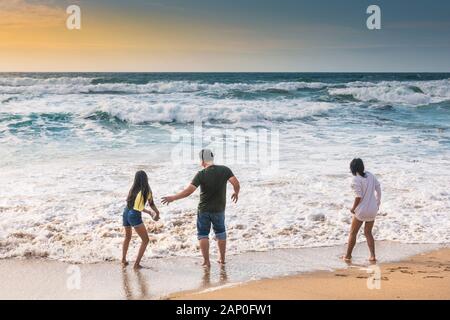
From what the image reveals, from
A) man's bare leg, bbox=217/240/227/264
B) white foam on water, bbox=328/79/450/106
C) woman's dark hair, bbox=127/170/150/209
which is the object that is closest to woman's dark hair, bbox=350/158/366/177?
man's bare leg, bbox=217/240/227/264

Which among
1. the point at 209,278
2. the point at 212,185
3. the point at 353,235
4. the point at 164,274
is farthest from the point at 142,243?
the point at 353,235

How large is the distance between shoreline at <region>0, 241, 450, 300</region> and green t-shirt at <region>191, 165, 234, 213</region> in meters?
0.83

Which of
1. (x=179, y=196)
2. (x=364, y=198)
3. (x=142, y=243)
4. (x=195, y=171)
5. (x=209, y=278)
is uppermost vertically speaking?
(x=179, y=196)

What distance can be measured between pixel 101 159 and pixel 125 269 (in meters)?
8.44

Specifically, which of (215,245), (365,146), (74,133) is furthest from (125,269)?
(74,133)

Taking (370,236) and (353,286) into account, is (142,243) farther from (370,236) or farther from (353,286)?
(370,236)

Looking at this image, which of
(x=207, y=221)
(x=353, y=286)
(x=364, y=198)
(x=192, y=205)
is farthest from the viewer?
(x=192, y=205)

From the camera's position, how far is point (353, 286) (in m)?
5.75

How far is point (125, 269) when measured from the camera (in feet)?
21.6

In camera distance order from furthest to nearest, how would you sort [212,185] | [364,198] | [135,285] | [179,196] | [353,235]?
[353,235] < [364,198] < [212,185] < [179,196] < [135,285]

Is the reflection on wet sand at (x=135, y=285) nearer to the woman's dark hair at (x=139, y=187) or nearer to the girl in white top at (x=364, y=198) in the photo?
the woman's dark hair at (x=139, y=187)

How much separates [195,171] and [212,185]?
636 cm

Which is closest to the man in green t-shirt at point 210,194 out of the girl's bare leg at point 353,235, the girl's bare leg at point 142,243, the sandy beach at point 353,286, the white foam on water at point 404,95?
the girl's bare leg at point 142,243

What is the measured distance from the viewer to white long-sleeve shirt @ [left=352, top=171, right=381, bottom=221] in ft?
22.1
